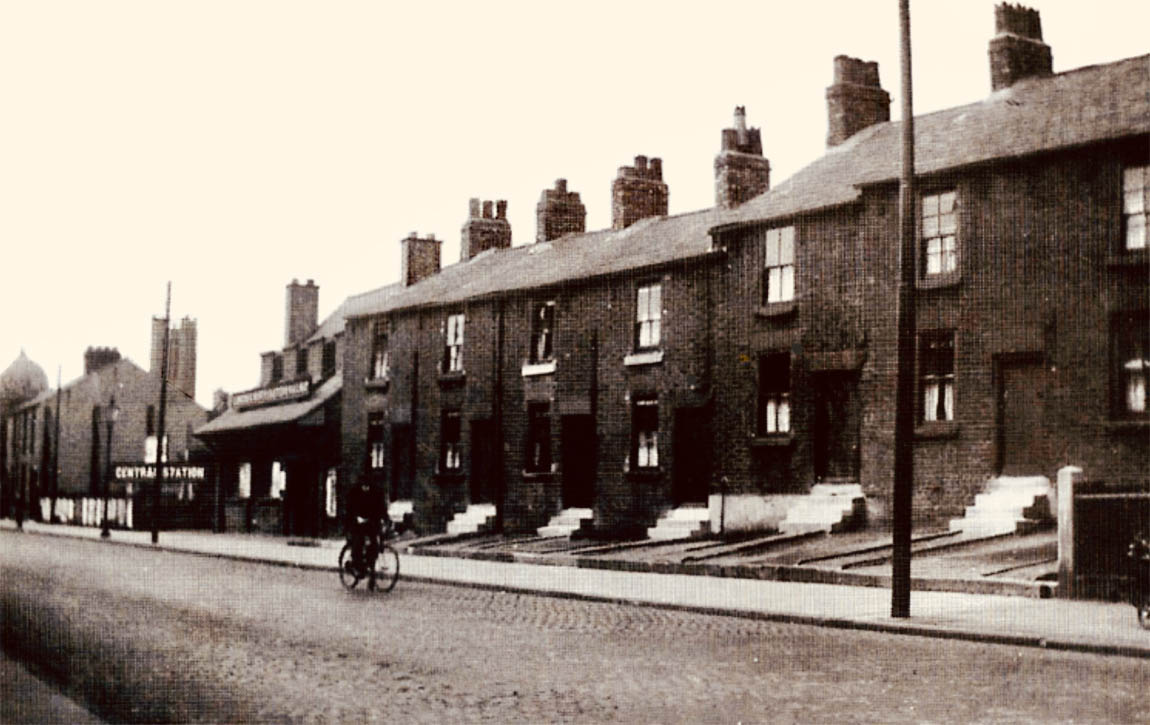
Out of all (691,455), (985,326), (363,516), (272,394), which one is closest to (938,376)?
(985,326)

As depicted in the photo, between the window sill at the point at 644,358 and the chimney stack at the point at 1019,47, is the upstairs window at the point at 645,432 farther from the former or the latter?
the chimney stack at the point at 1019,47

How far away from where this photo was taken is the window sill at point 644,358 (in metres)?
29.9

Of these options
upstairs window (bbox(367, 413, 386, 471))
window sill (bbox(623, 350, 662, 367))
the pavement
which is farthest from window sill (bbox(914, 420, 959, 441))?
upstairs window (bbox(367, 413, 386, 471))

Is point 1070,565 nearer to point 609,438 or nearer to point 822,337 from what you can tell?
point 822,337

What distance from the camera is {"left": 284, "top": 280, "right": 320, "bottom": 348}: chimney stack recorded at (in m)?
50.6

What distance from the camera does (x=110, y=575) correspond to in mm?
23484

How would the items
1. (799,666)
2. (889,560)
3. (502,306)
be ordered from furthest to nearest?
(502,306)
(889,560)
(799,666)

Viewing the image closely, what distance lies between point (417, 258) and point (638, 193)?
384 inches

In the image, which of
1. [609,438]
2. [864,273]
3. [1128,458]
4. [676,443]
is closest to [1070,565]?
[1128,458]

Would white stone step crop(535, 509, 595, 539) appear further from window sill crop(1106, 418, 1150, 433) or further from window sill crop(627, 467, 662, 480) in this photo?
window sill crop(1106, 418, 1150, 433)

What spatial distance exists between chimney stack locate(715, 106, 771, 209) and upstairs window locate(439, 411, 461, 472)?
1024cm

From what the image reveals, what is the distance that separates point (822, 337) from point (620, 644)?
14738 millimetres

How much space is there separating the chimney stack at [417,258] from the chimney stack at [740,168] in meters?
14.3

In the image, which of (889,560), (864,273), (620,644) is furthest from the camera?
(864,273)
